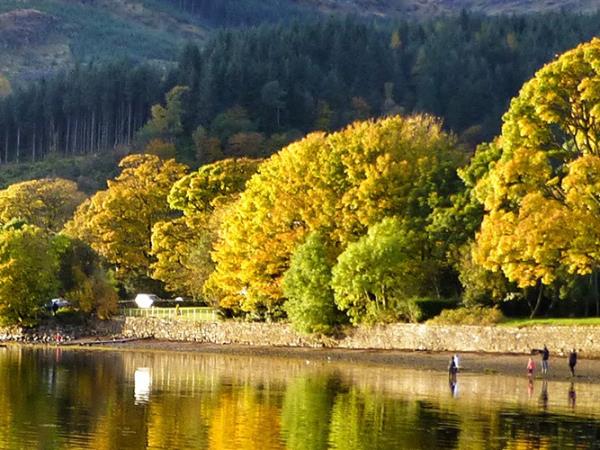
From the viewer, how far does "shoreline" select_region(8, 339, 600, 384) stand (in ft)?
216

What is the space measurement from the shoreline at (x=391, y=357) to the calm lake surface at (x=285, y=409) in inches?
59.3

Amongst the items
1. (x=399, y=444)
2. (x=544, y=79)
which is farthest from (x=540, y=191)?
(x=399, y=444)

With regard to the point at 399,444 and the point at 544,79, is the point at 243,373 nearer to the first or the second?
the point at 544,79

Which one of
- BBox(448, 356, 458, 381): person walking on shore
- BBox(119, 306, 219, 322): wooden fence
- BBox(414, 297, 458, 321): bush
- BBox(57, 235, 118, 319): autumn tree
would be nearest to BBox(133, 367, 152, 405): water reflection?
BBox(448, 356, 458, 381): person walking on shore

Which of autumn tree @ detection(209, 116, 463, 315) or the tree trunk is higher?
autumn tree @ detection(209, 116, 463, 315)

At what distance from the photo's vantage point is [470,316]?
76.3 m

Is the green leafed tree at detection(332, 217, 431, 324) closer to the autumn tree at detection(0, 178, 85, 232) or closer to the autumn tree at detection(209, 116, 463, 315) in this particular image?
the autumn tree at detection(209, 116, 463, 315)

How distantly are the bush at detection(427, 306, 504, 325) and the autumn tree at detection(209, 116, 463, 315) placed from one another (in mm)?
5232

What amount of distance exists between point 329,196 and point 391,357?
1514cm

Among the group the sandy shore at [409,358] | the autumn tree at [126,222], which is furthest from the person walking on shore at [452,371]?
the autumn tree at [126,222]

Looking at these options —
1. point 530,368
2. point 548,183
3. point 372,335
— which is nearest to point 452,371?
point 530,368

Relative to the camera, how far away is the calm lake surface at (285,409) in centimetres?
4216

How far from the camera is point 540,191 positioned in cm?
6944

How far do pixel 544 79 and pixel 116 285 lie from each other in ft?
185
